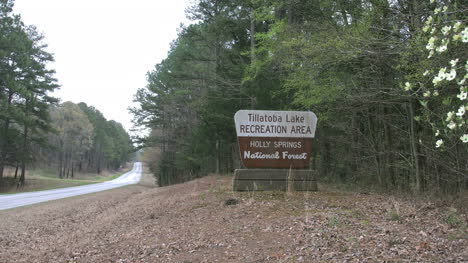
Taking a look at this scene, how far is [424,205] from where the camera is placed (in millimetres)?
7496

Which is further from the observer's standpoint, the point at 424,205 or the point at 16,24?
the point at 16,24

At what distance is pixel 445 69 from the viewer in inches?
123

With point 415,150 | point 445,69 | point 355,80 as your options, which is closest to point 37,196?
point 355,80

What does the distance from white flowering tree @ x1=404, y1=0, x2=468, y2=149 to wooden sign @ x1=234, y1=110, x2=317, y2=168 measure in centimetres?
343

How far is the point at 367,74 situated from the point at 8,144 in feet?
118

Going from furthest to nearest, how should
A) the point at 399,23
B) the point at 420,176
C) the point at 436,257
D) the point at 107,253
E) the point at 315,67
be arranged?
the point at 315,67, the point at 420,176, the point at 399,23, the point at 107,253, the point at 436,257

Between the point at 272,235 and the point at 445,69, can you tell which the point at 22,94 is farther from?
the point at 445,69

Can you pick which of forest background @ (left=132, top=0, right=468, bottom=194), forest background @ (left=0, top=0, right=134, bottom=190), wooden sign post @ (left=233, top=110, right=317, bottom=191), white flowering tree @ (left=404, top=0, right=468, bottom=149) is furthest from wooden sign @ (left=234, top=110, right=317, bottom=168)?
forest background @ (left=0, top=0, right=134, bottom=190)

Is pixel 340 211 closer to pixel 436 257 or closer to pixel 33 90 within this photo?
pixel 436 257

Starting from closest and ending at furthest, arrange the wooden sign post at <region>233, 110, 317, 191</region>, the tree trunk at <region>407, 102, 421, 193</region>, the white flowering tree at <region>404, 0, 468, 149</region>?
the white flowering tree at <region>404, 0, 468, 149</region>
the tree trunk at <region>407, 102, 421, 193</region>
the wooden sign post at <region>233, 110, 317, 191</region>

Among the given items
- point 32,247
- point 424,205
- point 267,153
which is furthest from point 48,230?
point 424,205

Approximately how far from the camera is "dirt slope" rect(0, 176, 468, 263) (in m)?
5.22

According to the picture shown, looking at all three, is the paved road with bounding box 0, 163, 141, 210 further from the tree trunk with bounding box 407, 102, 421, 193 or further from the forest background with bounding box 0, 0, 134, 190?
the tree trunk with bounding box 407, 102, 421, 193

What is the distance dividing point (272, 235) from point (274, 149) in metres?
4.43
